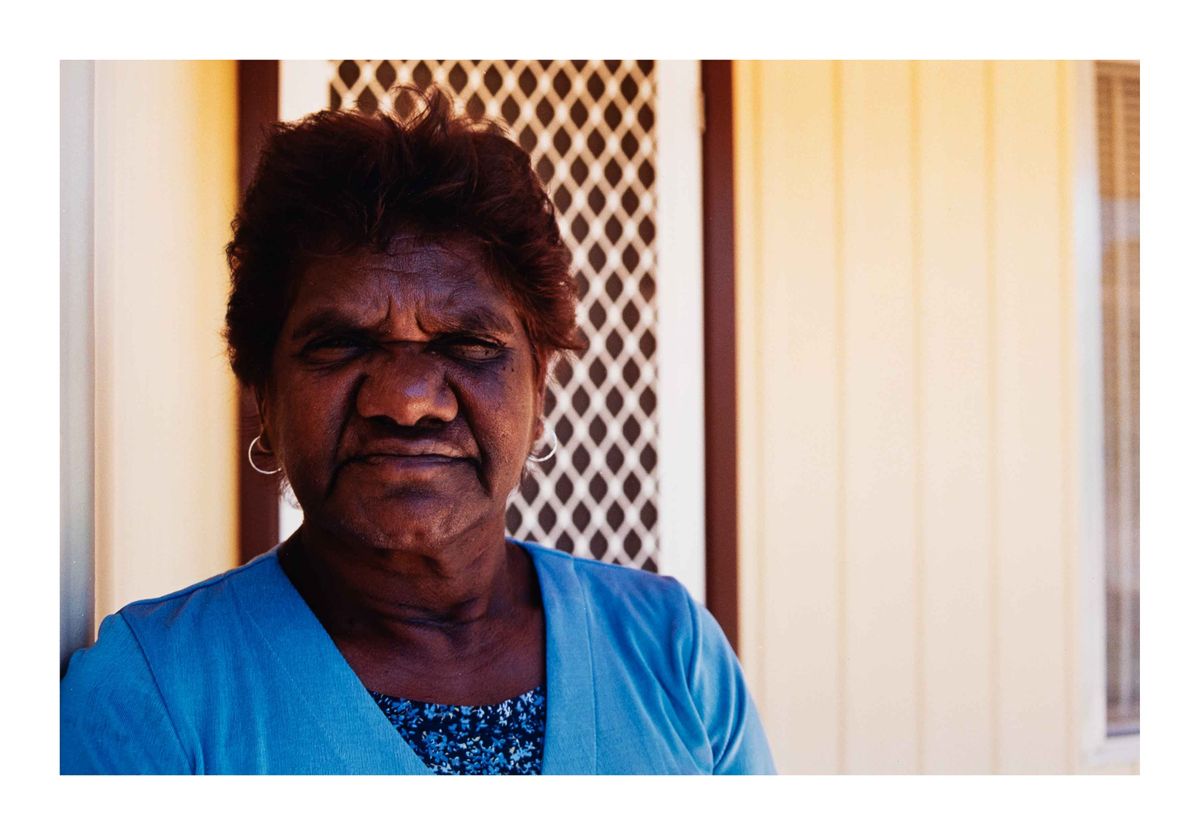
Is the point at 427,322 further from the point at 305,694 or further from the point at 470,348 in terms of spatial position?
the point at 305,694

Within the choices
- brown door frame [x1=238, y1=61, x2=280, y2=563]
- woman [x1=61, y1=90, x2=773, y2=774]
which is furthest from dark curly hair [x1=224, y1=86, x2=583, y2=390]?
brown door frame [x1=238, y1=61, x2=280, y2=563]

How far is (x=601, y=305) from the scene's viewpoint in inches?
94.7

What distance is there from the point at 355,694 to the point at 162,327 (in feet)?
2.97

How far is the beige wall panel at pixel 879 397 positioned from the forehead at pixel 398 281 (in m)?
1.27

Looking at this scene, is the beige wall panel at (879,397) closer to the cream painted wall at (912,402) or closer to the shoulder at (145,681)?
the cream painted wall at (912,402)

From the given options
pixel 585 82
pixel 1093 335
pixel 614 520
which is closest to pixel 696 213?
pixel 585 82

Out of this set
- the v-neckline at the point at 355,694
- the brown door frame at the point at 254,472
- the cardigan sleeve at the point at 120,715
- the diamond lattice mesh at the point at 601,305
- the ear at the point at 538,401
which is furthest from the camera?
the diamond lattice mesh at the point at 601,305

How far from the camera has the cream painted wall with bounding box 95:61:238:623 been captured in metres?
1.73

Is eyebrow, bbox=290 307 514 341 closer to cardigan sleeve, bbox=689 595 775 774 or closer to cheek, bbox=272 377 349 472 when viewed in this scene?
cheek, bbox=272 377 349 472

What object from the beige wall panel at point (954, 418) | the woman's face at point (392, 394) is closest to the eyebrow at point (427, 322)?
the woman's face at point (392, 394)

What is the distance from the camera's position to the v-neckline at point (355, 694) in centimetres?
149

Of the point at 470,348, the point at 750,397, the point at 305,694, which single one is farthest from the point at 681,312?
the point at 305,694
